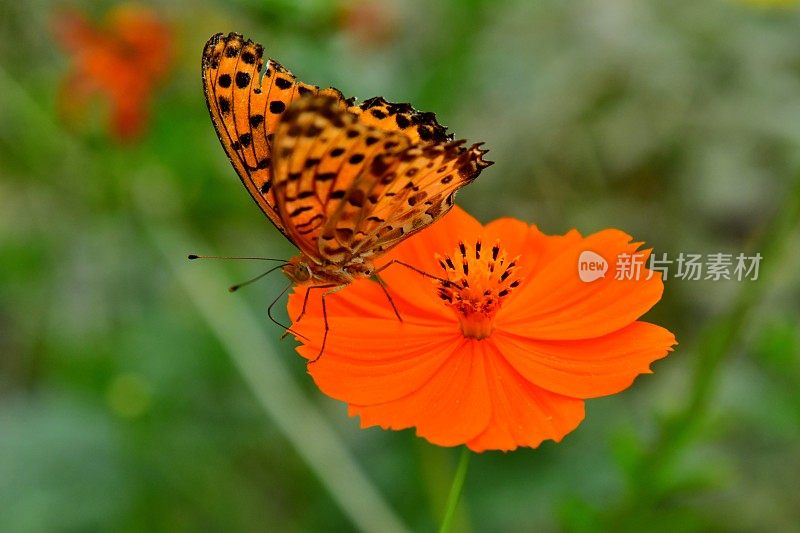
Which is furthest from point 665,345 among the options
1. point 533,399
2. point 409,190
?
point 409,190

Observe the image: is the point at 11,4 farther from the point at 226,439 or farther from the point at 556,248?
the point at 556,248

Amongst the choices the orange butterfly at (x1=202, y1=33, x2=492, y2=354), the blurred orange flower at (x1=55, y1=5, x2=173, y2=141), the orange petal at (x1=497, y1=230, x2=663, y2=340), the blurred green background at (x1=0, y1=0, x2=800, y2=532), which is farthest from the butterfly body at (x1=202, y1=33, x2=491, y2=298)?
the blurred orange flower at (x1=55, y1=5, x2=173, y2=141)

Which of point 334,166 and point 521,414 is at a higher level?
point 334,166

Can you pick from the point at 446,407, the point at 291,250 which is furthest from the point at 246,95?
the point at 291,250

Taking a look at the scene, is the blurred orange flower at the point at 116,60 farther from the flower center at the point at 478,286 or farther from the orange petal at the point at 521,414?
the orange petal at the point at 521,414

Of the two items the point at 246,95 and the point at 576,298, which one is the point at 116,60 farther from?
the point at 576,298
